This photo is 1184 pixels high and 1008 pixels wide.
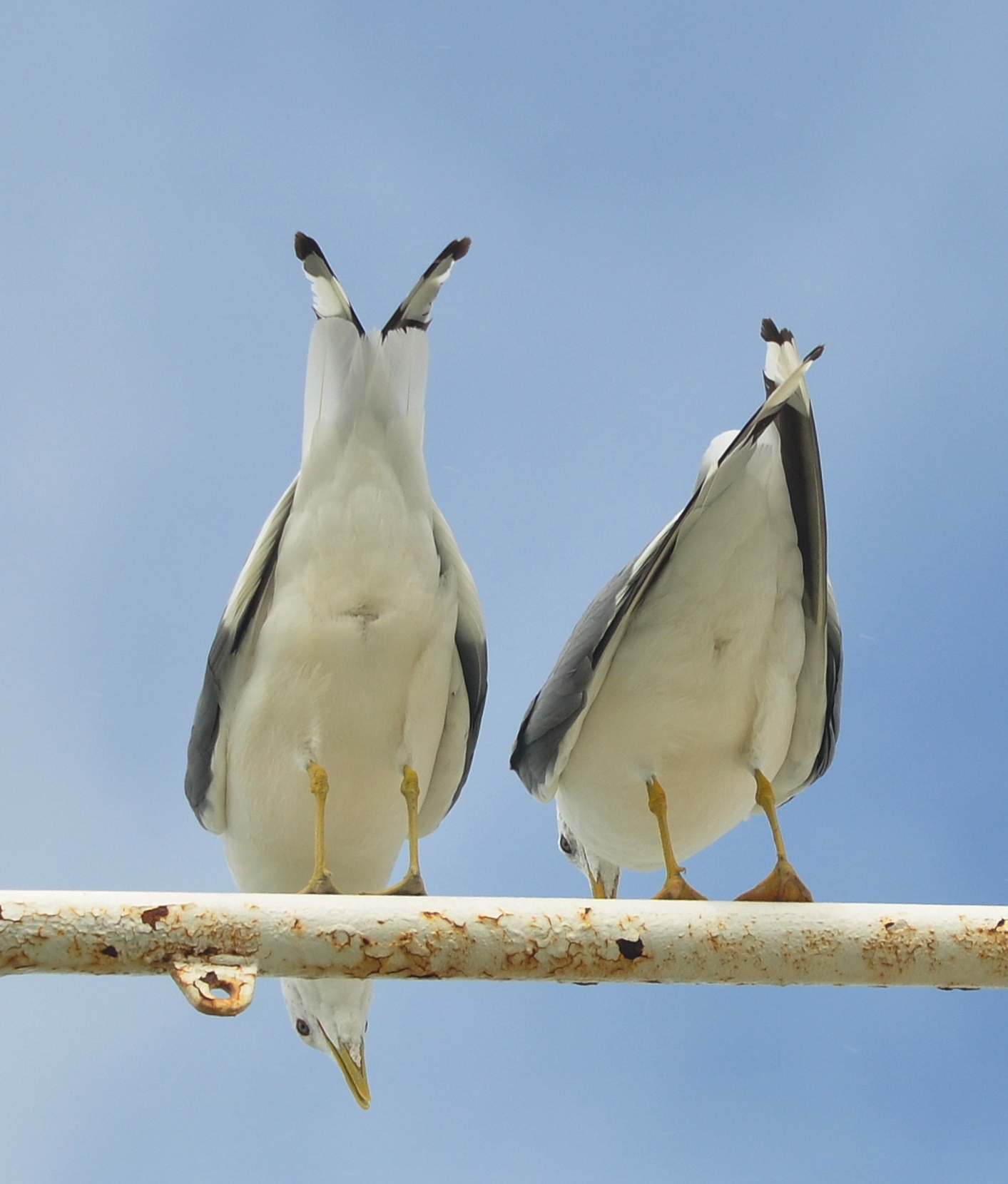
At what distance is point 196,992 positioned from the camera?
2377mm

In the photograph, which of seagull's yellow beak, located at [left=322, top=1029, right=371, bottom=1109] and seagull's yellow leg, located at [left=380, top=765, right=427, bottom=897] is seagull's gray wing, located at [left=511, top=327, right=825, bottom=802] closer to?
seagull's yellow leg, located at [left=380, top=765, right=427, bottom=897]


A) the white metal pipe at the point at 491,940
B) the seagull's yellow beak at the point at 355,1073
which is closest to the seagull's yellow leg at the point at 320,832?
the seagull's yellow beak at the point at 355,1073

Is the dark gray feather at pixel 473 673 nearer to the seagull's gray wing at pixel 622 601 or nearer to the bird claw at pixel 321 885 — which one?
the seagull's gray wing at pixel 622 601

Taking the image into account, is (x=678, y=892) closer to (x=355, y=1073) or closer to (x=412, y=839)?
(x=412, y=839)

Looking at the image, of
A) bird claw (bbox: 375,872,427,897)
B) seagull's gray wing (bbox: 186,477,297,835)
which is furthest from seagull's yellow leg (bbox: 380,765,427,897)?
seagull's gray wing (bbox: 186,477,297,835)

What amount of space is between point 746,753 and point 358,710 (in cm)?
113

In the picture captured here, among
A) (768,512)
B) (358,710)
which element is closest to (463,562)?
(358,710)

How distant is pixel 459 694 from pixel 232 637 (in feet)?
2.31

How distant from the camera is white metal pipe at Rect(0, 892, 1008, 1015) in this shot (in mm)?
2398

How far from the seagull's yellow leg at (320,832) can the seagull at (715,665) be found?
635 mm

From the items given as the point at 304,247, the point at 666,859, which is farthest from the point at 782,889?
the point at 304,247

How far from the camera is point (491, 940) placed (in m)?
2.55

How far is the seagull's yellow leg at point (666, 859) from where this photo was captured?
3.54 m

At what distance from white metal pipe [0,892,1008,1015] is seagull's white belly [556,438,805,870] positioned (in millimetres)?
1027
